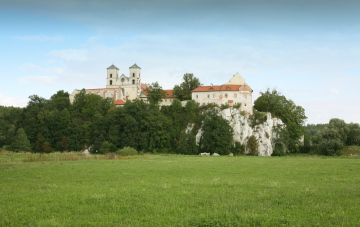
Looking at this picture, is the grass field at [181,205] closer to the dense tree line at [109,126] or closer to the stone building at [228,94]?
the dense tree line at [109,126]

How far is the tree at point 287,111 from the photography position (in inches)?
3076

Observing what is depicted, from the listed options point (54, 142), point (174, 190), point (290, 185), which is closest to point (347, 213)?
point (290, 185)

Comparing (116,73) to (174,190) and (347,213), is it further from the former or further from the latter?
(347,213)

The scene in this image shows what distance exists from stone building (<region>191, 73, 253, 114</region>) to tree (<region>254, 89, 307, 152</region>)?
21.1 ft

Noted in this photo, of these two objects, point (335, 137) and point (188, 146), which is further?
point (188, 146)

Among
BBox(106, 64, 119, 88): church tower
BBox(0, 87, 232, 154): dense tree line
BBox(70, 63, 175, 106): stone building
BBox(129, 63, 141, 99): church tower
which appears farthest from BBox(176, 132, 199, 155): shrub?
BBox(106, 64, 119, 88): church tower

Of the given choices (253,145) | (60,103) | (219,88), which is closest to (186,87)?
(219,88)

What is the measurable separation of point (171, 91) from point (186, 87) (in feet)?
21.4

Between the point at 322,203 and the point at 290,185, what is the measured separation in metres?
5.09

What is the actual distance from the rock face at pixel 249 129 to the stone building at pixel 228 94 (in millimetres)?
3078

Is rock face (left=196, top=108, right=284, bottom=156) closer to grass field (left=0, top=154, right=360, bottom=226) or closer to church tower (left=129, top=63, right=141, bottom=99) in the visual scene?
church tower (left=129, top=63, right=141, bottom=99)

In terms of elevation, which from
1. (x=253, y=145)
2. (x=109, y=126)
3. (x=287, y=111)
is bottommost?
(x=253, y=145)

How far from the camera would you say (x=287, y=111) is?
269 ft

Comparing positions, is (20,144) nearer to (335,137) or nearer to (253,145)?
(253,145)
